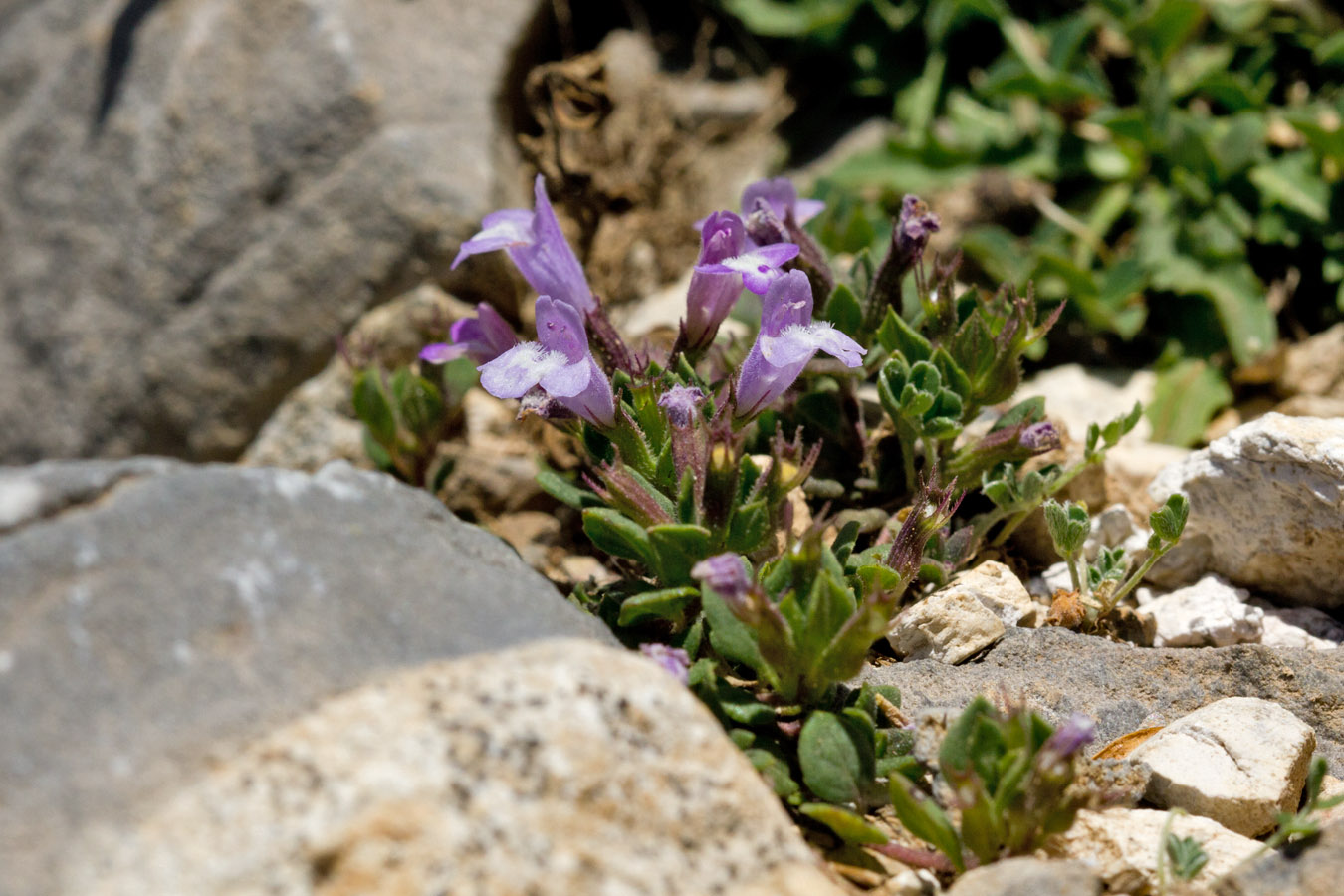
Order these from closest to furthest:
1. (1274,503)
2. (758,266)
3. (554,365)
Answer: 1. (554,365)
2. (758,266)
3. (1274,503)

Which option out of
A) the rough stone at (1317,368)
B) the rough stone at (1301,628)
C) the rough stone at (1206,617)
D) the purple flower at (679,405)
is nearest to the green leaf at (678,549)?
the purple flower at (679,405)

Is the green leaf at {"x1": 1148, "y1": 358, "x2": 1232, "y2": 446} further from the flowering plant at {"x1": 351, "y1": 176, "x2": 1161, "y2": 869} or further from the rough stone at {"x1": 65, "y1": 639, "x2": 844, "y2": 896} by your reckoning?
the rough stone at {"x1": 65, "y1": 639, "x2": 844, "y2": 896}

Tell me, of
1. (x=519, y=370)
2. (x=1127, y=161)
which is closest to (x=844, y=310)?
(x=519, y=370)

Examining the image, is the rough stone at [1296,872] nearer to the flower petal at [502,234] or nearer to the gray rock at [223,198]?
the flower petal at [502,234]

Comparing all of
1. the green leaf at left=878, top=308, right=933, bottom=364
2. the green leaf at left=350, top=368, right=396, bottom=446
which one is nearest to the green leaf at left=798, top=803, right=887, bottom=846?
the green leaf at left=878, top=308, right=933, bottom=364

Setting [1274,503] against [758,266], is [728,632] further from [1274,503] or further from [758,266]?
[1274,503]

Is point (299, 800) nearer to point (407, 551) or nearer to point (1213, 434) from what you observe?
point (407, 551)
